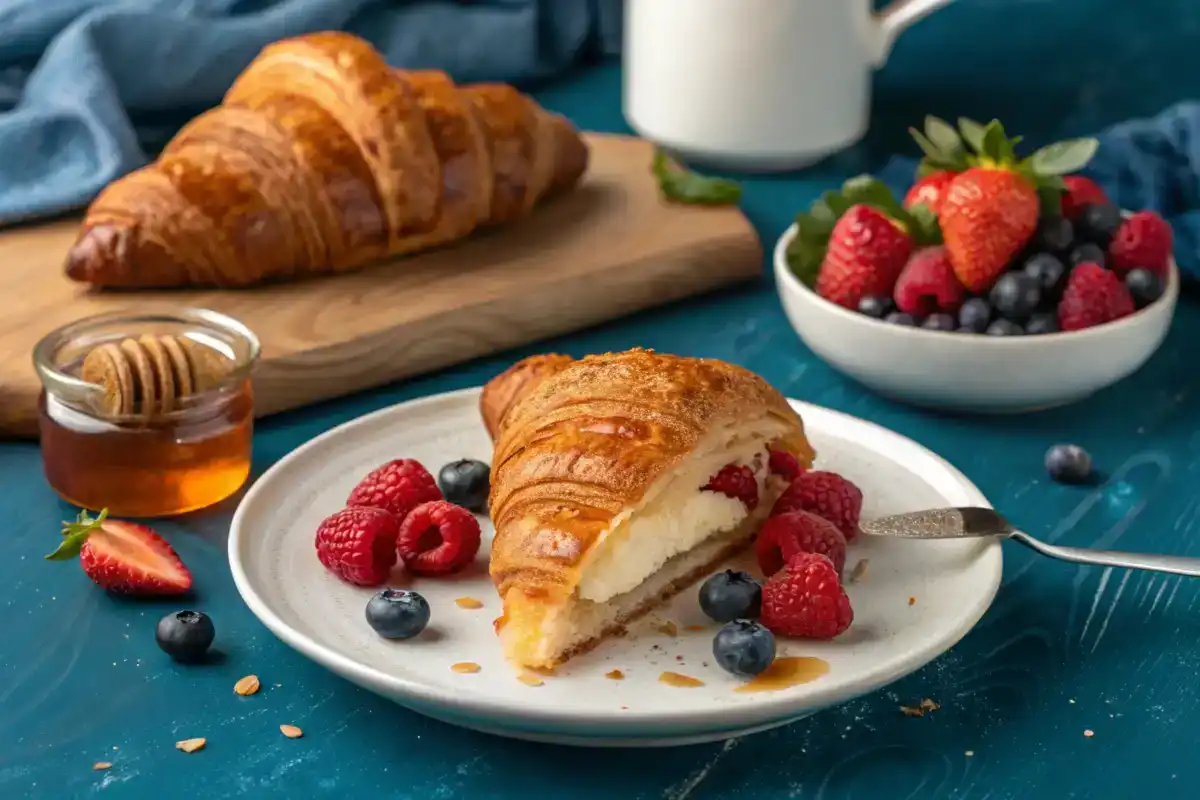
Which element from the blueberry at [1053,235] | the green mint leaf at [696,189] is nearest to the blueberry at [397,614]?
the blueberry at [1053,235]

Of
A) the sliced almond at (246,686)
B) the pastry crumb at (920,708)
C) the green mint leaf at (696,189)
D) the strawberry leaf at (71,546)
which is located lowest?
the green mint leaf at (696,189)

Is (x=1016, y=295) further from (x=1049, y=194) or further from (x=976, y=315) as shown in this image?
(x=1049, y=194)

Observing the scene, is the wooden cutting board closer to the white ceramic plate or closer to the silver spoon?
the white ceramic plate

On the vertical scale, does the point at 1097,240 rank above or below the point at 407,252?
above

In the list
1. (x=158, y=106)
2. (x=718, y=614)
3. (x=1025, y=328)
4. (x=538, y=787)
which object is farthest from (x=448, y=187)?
(x=538, y=787)

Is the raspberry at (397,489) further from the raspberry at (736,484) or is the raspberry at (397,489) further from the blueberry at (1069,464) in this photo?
the blueberry at (1069,464)

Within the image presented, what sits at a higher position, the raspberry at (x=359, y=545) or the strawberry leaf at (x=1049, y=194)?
the strawberry leaf at (x=1049, y=194)

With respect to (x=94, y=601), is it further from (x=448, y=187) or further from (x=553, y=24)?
(x=553, y=24)
